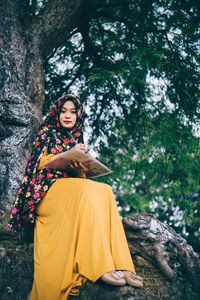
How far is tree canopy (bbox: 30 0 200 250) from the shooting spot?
5.00m

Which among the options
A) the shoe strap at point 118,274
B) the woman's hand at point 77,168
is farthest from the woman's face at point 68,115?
the shoe strap at point 118,274

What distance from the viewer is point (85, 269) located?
8.36 feet

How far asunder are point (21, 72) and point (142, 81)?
214cm

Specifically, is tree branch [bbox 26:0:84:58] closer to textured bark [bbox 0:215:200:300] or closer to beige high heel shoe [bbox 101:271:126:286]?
textured bark [bbox 0:215:200:300]

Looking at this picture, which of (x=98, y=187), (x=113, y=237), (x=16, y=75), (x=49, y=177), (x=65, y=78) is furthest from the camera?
(x=65, y=78)

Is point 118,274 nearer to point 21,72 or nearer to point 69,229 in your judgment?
point 69,229

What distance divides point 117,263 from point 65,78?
504 cm

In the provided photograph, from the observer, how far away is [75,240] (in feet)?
8.76

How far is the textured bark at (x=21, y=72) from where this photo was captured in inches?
146

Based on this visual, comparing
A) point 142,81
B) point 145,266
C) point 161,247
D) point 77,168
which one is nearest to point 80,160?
point 77,168

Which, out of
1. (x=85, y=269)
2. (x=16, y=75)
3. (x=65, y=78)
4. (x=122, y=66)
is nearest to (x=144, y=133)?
(x=122, y=66)

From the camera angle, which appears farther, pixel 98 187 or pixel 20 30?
pixel 20 30

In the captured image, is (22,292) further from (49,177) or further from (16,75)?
(16,75)

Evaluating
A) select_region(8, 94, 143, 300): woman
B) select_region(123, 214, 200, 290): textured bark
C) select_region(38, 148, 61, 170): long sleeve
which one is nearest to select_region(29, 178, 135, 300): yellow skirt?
select_region(8, 94, 143, 300): woman
